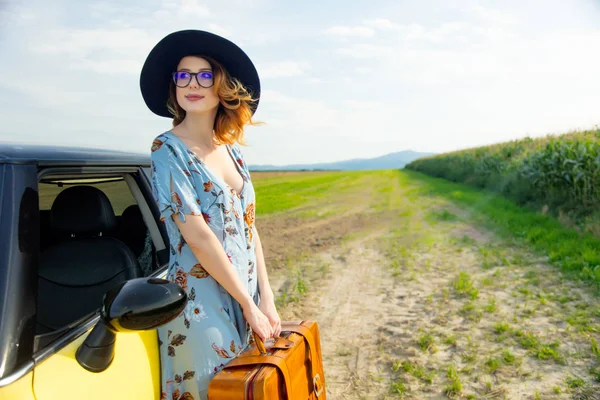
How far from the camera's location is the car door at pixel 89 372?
141 centimetres

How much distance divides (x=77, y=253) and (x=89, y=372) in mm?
1122

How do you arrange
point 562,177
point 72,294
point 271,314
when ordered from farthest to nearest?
point 562,177
point 72,294
point 271,314

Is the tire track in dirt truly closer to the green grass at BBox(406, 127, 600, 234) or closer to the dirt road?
the dirt road

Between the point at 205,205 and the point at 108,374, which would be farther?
the point at 205,205

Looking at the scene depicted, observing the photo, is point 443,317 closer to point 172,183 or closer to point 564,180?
point 172,183

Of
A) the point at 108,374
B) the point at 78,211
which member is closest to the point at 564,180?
the point at 78,211

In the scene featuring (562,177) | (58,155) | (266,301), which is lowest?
(562,177)

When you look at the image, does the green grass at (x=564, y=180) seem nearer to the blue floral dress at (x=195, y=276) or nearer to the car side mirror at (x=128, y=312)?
the blue floral dress at (x=195, y=276)

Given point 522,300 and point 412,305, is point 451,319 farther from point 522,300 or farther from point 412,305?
point 522,300

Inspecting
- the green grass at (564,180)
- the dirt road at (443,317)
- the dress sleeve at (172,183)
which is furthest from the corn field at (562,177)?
the dress sleeve at (172,183)

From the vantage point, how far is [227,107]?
2340 mm

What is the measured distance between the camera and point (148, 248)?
9.73 ft

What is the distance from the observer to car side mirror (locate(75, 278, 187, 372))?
1.41 m

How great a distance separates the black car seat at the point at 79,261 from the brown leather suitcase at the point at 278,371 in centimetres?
87
